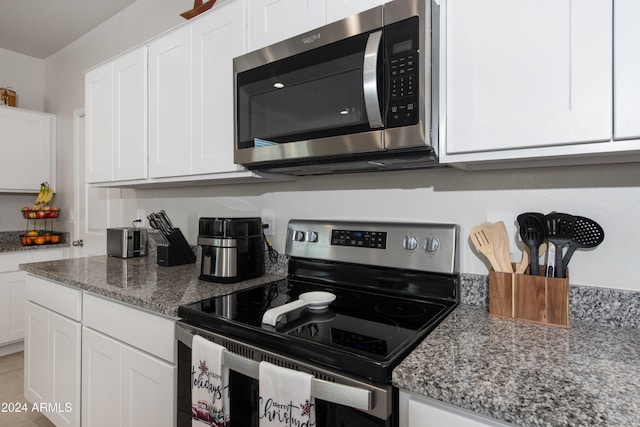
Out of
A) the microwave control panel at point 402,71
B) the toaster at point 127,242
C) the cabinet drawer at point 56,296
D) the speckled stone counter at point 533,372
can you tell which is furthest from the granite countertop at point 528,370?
the toaster at point 127,242

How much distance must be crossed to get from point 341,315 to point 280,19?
3.64ft

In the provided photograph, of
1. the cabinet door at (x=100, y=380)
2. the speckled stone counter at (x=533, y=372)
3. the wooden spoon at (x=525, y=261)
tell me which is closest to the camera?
the speckled stone counter at (x=533, y=372)

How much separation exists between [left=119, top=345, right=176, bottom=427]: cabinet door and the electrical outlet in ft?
2.51

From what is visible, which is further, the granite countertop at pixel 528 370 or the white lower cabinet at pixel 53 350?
the white lower cabinet at pixel 53 350

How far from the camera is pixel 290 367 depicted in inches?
35.1

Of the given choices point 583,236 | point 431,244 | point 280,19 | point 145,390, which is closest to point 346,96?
point 280,19

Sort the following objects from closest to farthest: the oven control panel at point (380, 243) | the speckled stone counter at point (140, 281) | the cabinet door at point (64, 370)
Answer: the oven control panel at point (380, 243), the speckled stone counter at point (140, 281), the cabinet door at point (64, 370)

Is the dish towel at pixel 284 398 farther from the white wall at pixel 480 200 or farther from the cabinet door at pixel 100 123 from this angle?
the cabinet door at pixel 100 123

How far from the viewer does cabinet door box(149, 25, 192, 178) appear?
1.70 meters

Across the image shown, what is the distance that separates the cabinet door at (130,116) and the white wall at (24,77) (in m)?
2.38

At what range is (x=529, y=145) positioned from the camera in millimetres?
894

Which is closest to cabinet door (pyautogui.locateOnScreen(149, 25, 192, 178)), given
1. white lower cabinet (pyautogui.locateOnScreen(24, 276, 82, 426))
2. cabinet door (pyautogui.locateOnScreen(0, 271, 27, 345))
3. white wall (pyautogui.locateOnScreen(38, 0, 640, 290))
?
white wall (pyautogui.locateOnScreen(38, 0, 640, 290))

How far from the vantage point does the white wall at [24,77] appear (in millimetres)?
3486

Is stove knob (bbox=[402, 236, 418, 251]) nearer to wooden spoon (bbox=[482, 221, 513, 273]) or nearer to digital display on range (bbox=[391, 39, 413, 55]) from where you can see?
wooden spoon (bbox=[482, 221, 513, 273])
